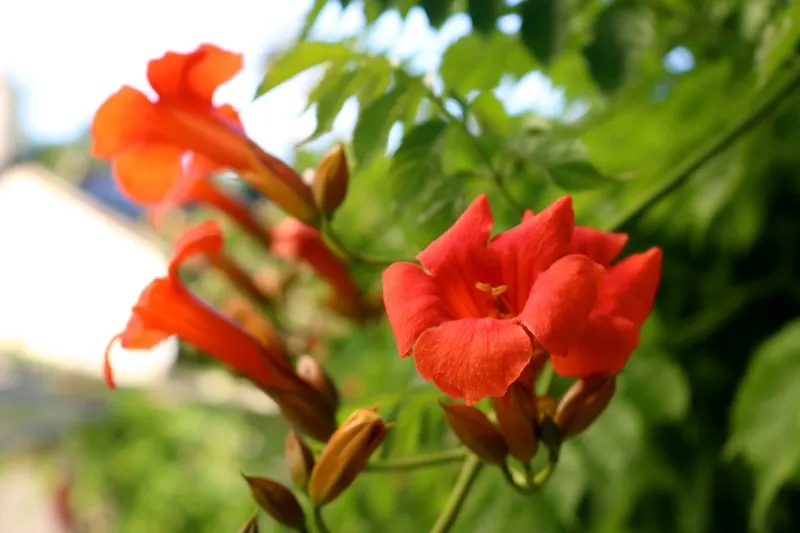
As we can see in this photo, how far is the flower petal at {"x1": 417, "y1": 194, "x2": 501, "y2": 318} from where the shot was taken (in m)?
0.46

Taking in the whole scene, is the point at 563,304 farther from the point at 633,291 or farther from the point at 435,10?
the point at 435,10

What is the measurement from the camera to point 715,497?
100cm

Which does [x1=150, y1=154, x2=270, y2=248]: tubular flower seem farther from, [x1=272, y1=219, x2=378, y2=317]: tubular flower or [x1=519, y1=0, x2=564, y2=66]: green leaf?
[x1=519, y1=0, x2=564, y2=66]: green leaf

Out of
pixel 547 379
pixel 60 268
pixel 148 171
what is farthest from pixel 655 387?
pixel 60 268

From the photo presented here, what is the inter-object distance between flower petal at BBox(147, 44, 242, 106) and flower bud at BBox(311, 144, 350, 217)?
A: 0.40 feet

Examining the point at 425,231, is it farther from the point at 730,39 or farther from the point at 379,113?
the point at 730,39

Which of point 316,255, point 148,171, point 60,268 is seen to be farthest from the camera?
point 60,268

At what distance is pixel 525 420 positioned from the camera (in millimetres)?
519

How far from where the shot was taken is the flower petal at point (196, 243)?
617 millimetres

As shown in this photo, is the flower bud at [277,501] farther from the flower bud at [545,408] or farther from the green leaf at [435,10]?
the green leaf at [435,10]

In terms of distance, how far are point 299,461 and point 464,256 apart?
23 centimetres

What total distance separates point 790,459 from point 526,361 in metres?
0.48

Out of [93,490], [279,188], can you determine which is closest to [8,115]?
[93,490]

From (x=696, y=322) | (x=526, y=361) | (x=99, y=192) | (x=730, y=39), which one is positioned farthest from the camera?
(x=99, y=192)
